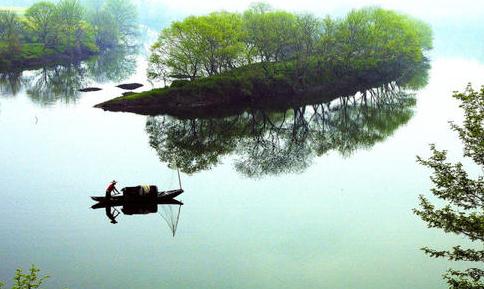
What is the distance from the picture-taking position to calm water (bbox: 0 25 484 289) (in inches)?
1494

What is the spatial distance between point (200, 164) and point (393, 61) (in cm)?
8488

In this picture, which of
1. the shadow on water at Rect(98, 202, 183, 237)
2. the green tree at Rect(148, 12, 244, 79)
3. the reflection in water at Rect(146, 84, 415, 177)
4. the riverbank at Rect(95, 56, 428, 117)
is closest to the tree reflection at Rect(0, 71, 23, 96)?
the riverbank at Rect(95, 56, 428, 117)

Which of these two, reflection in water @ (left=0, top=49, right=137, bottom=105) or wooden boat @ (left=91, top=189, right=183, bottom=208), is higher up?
reflection in water @ (left=0, top=49, right=137, bottom=105)

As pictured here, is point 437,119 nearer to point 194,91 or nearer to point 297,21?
point 297,21

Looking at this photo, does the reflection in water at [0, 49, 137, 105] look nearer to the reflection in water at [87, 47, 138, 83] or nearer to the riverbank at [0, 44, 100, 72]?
the reflection in water at [87, 47, 138, 83]

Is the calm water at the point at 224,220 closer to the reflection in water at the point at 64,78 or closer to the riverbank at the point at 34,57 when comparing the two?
the reflection in water at the point at 64,78

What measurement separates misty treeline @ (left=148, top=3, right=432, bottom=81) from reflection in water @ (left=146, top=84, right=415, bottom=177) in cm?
1446

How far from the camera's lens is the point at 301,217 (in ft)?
159

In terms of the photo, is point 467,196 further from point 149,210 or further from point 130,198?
point 130,198

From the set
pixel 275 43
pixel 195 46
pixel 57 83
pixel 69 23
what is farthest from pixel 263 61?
pixel 69 23

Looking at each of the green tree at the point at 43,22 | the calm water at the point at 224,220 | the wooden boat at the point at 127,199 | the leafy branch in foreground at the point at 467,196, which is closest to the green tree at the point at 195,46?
the calm water at the point at 224,220

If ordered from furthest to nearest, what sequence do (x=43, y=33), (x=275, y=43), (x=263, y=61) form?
(x=43, y=33)
(x=263, y=61)
(x=275, y=43)

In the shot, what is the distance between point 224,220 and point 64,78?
108 metres

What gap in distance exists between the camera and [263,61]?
112m
